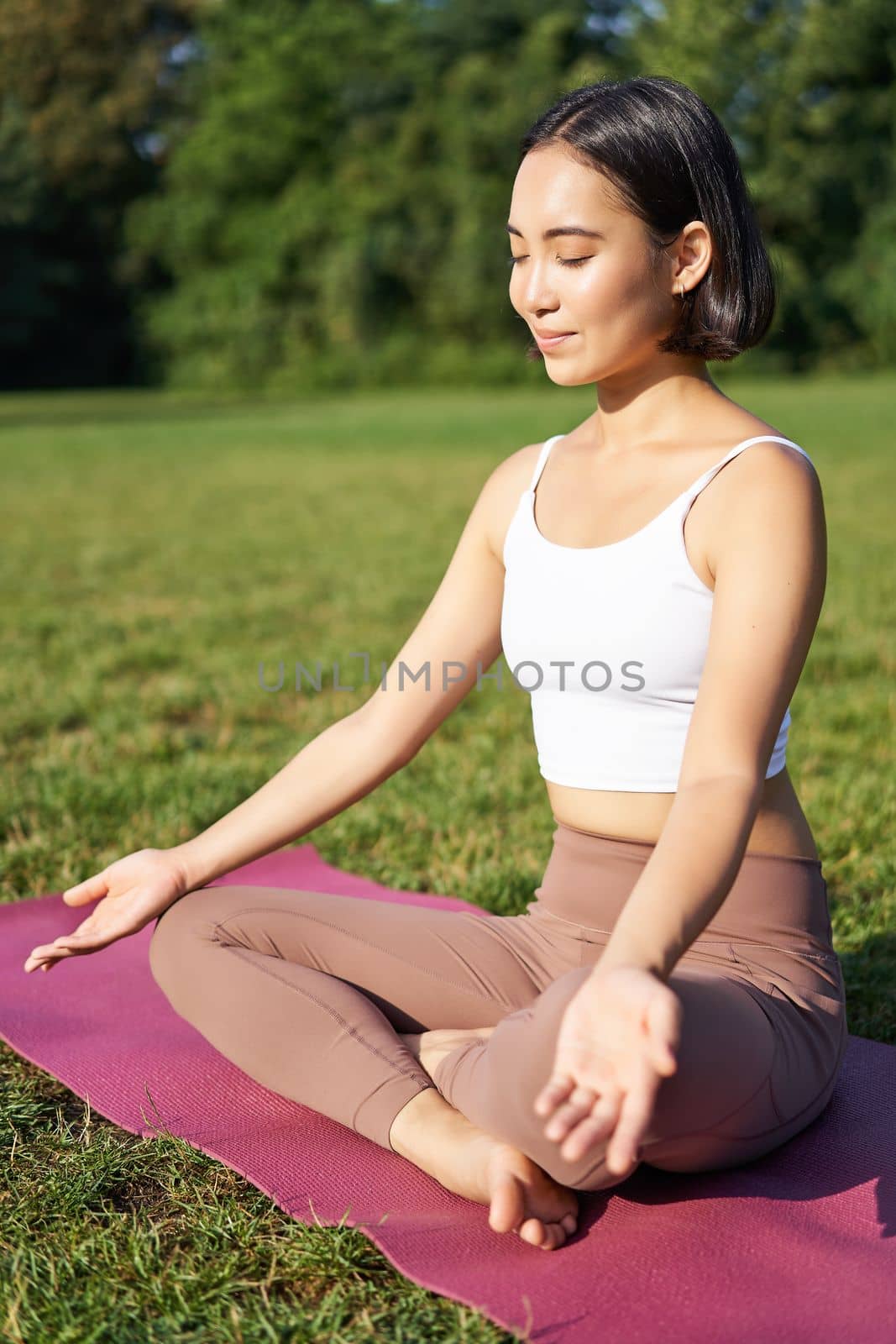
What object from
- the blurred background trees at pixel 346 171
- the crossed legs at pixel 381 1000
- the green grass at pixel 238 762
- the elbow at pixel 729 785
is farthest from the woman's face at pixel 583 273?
the blurred background trees at pixel 346 171

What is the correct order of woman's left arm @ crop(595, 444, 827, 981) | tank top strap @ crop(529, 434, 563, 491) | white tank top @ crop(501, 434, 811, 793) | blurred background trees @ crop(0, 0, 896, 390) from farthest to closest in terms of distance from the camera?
1. blurred background trees @ crop(0, 0, 896, 390)
2. tank top strap @ crop(529, 434, 563, 491)
3. white tank top @ crop(501, 434, 811, 793)
4. woman's left arm @ crop(595, 444, 827, 981)

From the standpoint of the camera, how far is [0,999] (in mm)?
2389

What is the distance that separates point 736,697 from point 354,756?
69 centimetres

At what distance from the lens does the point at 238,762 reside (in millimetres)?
3998

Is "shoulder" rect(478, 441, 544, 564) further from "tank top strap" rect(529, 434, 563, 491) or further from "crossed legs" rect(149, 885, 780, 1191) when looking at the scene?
"crossed legs" rect(149, 885, 780, 1191)

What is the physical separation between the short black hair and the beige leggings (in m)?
0.70

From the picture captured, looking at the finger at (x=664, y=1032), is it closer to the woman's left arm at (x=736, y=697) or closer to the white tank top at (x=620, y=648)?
the woman's left arm at (x=736, y=697)

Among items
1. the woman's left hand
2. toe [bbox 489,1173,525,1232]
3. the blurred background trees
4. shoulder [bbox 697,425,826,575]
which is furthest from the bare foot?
the blurred background trees

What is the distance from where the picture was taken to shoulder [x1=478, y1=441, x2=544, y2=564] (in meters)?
2.09

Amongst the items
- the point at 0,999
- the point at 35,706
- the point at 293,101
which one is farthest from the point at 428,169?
the point at 0,999

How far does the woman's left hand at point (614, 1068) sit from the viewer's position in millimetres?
1280

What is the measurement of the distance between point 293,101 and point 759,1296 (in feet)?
137

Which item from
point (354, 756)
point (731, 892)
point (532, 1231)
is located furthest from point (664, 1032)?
point (354, 756)

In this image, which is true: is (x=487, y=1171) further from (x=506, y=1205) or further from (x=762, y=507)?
(x=762, y=507)
